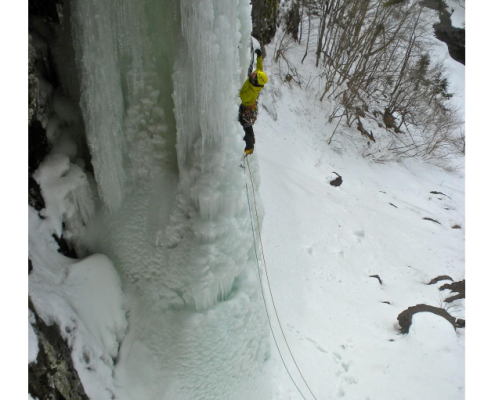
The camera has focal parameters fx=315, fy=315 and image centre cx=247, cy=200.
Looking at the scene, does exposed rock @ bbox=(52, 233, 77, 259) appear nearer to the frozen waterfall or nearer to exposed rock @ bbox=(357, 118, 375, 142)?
the frozen waterfall

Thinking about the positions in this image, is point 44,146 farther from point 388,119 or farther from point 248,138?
point 388,119

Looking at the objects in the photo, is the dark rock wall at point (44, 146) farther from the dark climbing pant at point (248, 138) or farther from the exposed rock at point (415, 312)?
the exposed rock at point (415, 312)

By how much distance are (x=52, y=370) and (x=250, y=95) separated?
264cm

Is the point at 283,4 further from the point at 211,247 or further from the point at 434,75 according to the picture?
the point at 211,247

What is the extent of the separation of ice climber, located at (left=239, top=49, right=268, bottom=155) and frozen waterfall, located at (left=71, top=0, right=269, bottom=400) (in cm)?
14

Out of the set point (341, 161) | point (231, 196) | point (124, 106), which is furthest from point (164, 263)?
point (341, 161)

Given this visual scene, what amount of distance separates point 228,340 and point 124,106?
7.08ft

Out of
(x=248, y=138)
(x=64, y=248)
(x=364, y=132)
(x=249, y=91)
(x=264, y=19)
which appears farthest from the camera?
(x=364, y=132)

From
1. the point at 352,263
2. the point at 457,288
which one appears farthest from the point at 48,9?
the point at 457,288

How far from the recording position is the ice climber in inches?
114

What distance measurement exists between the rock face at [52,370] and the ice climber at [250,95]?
7.09ft

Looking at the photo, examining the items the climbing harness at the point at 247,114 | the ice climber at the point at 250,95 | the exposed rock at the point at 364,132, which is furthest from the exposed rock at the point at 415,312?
the exposed rock at the point at 364,132

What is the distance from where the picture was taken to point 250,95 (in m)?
3.03

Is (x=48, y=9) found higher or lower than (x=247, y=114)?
higher
